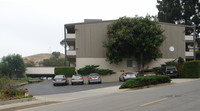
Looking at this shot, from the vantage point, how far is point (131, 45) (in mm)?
35875

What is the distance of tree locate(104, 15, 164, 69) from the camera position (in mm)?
34562

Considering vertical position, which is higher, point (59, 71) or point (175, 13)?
point (175, 13)

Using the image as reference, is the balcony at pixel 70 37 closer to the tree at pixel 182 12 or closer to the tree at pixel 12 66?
the tree at pixel 182 12

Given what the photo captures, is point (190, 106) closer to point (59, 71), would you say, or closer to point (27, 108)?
point (27, 108)

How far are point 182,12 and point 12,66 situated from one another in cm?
5091

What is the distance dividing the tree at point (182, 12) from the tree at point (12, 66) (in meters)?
44.4

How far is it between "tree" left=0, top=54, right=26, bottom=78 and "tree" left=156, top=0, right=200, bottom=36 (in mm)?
44360

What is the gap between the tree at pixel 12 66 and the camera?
2793 inches

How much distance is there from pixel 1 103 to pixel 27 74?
6759 cm

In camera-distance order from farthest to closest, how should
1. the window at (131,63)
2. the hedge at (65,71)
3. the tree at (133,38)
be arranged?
1. the window at (131,63)
2. the hedge at (65,71)
3. the tree at (133,38)

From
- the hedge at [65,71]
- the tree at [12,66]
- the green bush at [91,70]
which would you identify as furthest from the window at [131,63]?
the tree at [12,66]

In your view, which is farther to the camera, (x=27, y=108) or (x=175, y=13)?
(x=175, y=13)

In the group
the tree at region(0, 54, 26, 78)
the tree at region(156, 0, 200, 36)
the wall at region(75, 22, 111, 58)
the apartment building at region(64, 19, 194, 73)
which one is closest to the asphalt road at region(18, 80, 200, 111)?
the apartment building at region(64, 19, 194, 73)

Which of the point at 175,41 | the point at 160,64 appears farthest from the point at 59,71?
the point at 175,41
